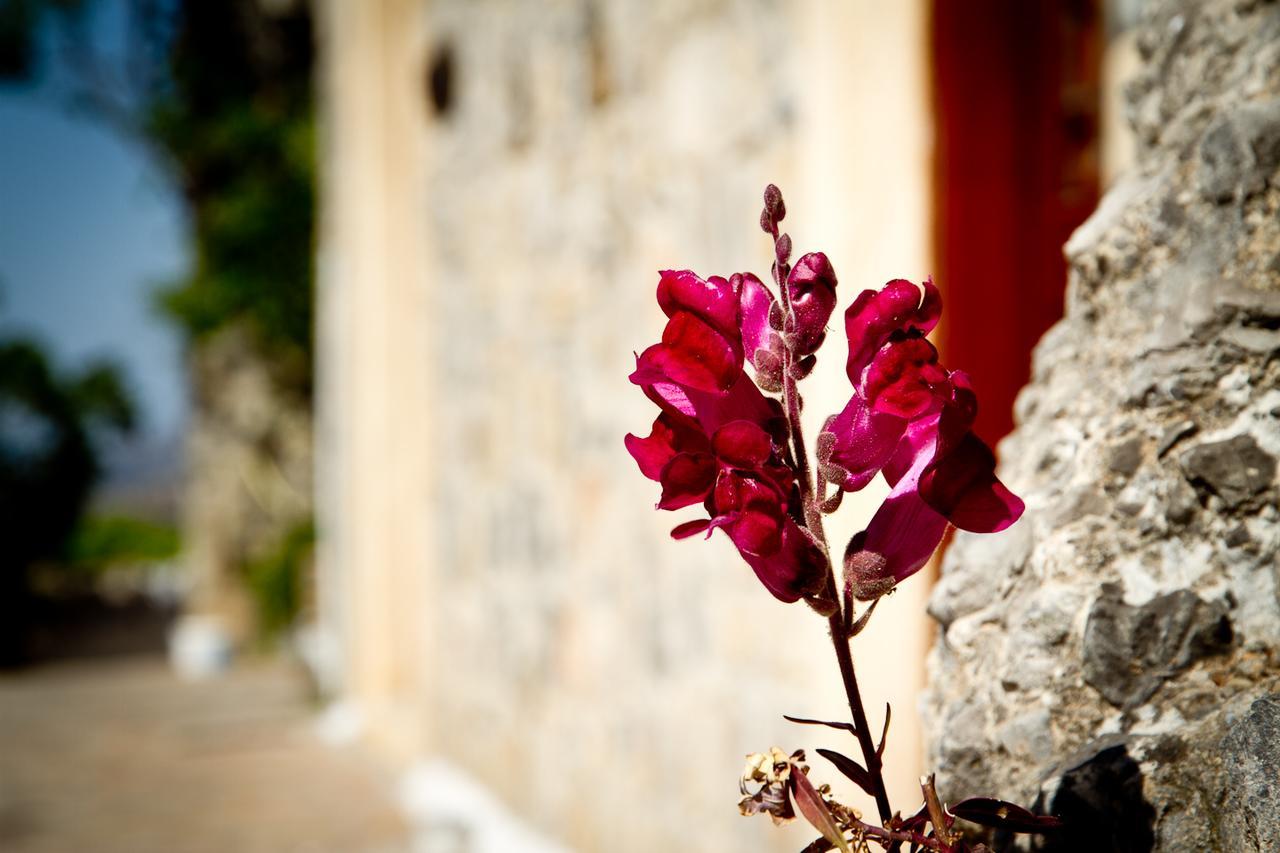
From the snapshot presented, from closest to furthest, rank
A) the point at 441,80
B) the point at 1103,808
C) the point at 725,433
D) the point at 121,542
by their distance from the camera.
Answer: the point at 725,433 → the point at 1103,808 → the point at 441,80 → the point at 121,542

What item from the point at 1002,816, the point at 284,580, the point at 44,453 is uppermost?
the point at 44,453

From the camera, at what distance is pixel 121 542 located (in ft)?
53.8

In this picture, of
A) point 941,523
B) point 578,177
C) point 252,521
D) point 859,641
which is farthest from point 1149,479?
point 252,521

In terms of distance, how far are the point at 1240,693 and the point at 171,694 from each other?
8.57 m

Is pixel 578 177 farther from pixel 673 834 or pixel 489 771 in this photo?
pixel 489 771

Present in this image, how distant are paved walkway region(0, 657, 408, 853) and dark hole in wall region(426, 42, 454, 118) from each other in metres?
2.69

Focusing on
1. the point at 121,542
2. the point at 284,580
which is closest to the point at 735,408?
the point at 284,580

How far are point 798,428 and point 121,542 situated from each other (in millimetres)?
17425

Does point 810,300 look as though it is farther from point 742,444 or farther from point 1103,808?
point 1103,808

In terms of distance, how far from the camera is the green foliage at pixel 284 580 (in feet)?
31.4

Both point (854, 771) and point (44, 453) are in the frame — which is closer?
point (854, 771)

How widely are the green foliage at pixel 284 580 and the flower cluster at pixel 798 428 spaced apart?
930cm

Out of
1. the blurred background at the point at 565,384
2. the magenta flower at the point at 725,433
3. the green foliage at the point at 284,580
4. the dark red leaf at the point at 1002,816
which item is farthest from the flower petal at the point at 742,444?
the green foliage at the point at 284,580

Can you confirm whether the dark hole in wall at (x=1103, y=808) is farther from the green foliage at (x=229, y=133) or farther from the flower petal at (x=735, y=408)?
the green foliage at (x=229, y=133)
